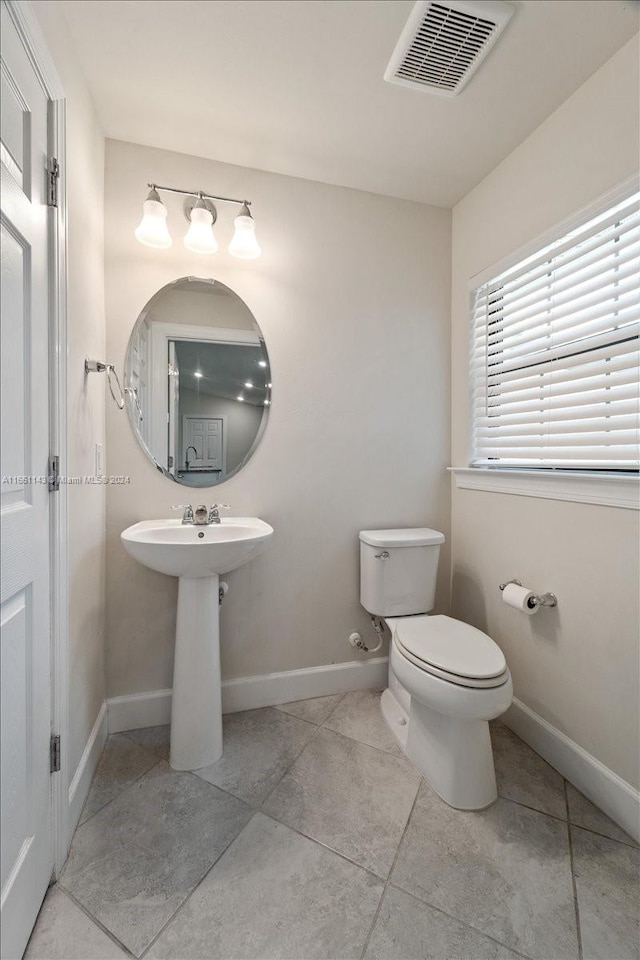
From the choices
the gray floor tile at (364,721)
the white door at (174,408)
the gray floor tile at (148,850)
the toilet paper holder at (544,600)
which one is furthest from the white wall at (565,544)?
the white door at (174,408)

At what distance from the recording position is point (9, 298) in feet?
2.85

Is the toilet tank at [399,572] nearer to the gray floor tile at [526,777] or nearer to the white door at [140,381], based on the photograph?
the gray floor tile at [526,777]

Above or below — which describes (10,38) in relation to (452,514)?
above

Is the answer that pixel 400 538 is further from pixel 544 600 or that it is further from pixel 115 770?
pixel 115 770

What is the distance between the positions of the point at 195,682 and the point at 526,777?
3.99 feet

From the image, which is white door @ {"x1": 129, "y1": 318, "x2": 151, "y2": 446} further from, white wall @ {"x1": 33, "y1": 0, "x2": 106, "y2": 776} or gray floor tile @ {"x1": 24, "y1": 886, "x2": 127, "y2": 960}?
gray floor tile @ {"x1": 24, "y1": 886, "x2": 127, "y2": 960}

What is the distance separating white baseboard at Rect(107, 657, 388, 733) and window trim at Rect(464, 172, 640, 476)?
3.38 ft

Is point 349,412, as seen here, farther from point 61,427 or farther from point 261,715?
point 261,715

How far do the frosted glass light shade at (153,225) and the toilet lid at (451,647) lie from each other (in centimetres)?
172

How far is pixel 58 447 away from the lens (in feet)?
3.62

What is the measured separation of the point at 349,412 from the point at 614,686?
1402 mm

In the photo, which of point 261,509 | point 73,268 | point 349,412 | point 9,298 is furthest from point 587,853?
point 73,268

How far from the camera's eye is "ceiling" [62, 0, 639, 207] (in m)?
1.20

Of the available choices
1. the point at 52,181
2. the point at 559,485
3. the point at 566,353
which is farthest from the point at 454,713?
the point at 52,181
